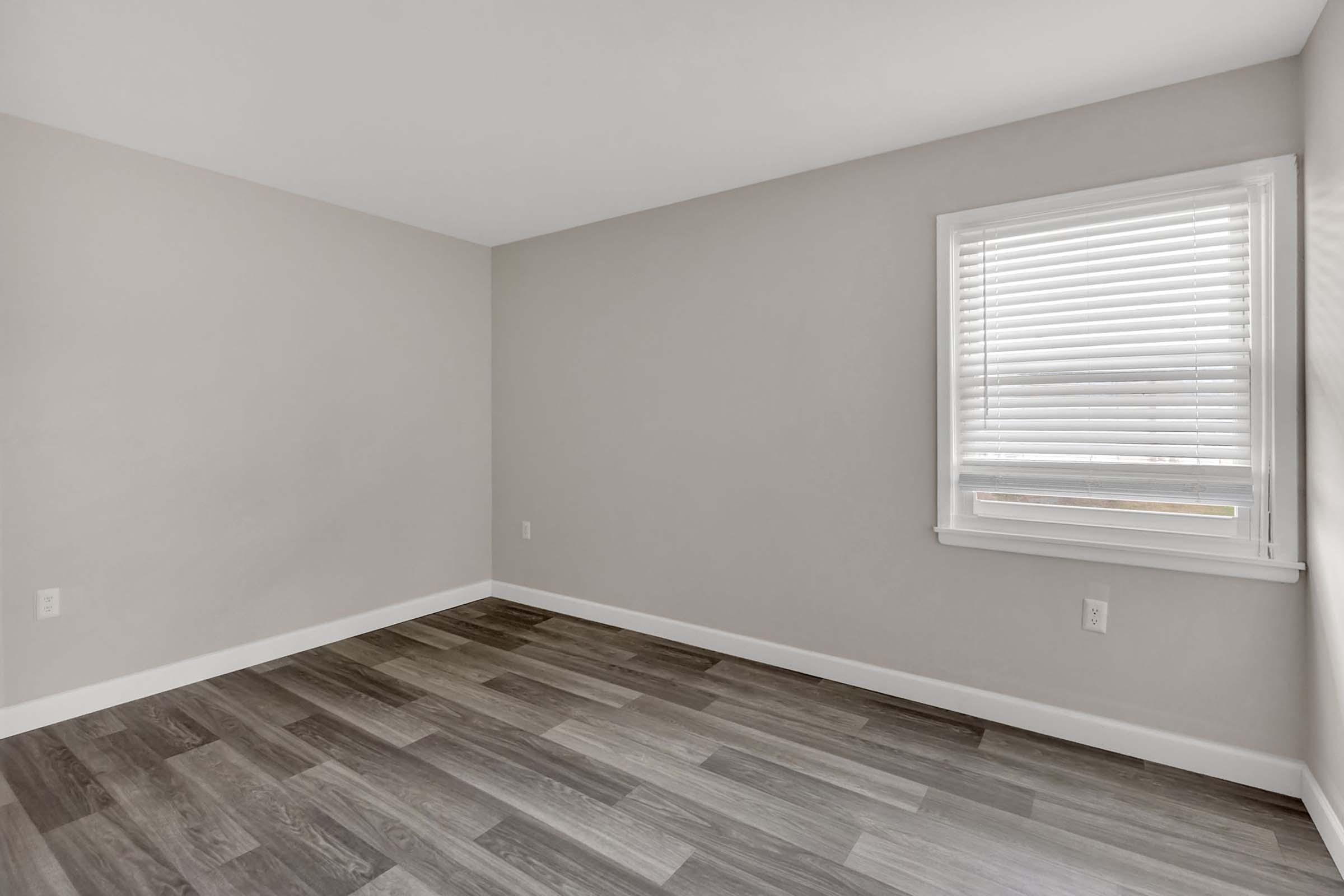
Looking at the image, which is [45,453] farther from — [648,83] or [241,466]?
[648,83]

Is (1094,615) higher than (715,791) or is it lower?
higher

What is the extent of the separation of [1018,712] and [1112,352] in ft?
4.77

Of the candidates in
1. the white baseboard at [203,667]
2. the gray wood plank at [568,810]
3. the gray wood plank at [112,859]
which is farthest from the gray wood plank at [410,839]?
the white baseboard at [203,667]

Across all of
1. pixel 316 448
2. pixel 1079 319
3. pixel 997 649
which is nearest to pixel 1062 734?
pixel 997 649

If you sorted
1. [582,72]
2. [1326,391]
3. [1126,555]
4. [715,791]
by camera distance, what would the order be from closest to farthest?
[1326,391], [715,791], [582,72], [1126,555]

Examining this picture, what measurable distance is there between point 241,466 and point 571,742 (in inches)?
85.4

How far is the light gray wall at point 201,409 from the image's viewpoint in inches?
104

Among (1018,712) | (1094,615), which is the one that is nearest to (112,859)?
(1018,712)

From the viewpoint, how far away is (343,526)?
3721 mm

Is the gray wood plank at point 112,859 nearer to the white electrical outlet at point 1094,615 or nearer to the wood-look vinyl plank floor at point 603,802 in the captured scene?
the wood-look vinyl plank floor at point 603,802

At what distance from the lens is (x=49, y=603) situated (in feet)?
8.80

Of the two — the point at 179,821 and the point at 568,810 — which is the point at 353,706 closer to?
the point at 179,821

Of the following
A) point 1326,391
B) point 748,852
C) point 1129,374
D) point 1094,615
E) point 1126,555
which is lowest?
point 748,852

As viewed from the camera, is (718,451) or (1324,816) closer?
(1324,816)
